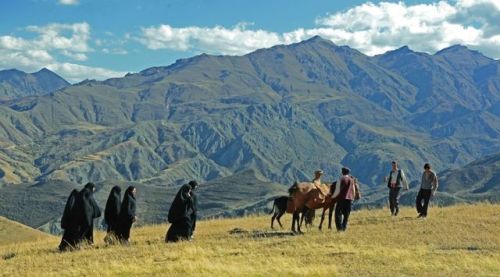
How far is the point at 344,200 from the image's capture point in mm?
21266

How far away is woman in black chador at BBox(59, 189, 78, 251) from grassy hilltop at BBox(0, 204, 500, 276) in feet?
2.06

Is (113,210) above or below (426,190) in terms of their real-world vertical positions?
below

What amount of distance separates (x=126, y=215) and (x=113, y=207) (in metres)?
0.60

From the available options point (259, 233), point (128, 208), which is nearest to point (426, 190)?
point (259, 233)

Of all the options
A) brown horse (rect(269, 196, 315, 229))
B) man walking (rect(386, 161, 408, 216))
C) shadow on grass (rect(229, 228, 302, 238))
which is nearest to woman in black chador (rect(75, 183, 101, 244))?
shadow on grass (rect(229, 228, 302, 238))

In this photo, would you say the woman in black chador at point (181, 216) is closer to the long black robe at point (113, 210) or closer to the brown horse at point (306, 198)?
the long black robe at point (113, 210)

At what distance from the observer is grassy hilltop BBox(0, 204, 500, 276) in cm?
1468

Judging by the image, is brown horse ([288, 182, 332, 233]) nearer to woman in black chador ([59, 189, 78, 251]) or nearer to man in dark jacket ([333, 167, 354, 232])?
man in dark jacket ([333, 167, 354, 232])

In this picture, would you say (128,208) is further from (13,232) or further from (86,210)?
(13,232)

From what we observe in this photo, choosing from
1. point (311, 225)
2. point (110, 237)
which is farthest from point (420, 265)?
point (110, 237)

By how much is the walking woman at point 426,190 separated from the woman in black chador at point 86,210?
12446 mm

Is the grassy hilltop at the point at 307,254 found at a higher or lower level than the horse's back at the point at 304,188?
lower

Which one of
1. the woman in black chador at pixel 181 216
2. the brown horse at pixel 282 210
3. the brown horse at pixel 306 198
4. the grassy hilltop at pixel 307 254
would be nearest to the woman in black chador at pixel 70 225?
the grassy hilltop at pixel 307 254

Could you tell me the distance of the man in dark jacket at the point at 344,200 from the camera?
21266mm
